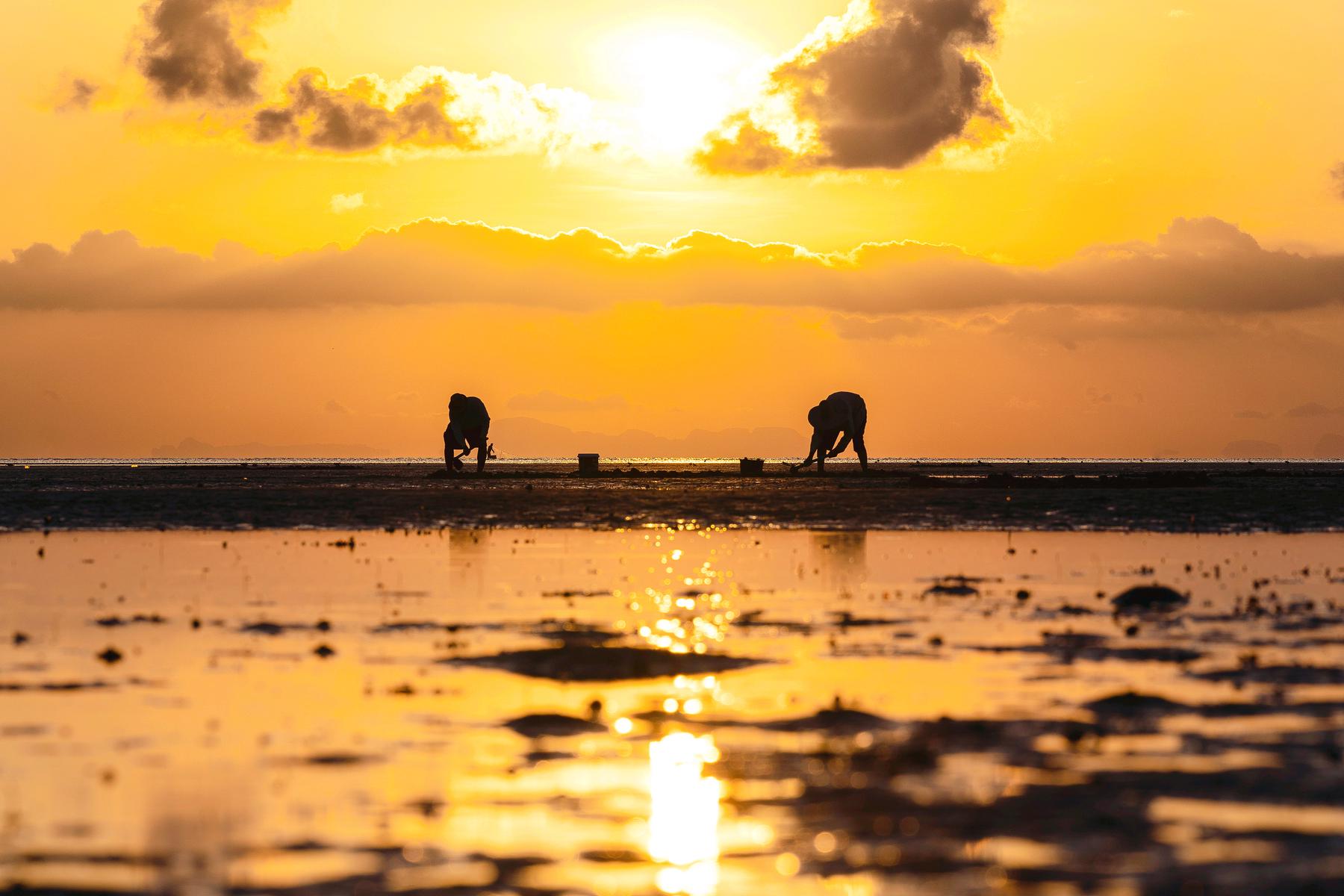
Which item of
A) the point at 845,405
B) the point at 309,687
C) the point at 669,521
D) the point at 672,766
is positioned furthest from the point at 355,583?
the point at 845,405

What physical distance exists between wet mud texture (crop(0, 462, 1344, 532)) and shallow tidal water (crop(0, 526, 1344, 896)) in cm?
2324

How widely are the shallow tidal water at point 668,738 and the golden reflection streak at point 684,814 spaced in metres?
0.04

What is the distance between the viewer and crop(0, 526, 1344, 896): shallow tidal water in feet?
34.9

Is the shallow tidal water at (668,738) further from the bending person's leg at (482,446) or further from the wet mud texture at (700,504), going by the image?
the bending person's leg at (482,446)

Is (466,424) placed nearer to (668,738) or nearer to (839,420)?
(839,420)

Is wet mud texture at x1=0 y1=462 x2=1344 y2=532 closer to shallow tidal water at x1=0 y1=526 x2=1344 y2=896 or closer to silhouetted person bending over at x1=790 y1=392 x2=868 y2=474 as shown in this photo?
silhouetted person bending over at x1=790 y1=392 x2=868 y2=474

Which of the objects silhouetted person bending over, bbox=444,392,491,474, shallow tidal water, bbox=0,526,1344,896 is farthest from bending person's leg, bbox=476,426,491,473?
shallow tidal water, bbox=0,526,1344,896

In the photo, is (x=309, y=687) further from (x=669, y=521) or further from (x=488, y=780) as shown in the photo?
(x=669, y=521)

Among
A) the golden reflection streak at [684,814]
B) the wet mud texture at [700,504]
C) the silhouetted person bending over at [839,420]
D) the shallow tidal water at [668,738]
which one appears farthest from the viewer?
the silhouetted person bending over at [839,420]

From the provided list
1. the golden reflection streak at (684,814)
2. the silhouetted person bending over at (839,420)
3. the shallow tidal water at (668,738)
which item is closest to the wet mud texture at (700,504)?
the silhouetted person bending over at (839,420)

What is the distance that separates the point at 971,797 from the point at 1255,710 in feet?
18.3

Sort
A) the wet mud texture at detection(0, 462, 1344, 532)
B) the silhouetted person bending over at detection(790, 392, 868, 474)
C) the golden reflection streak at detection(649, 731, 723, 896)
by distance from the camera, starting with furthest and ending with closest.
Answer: the silhouetted person bending over at detection(790, 392, 868, 474) < the wet mud texture at detection(0, 462, 1344, 532) < the golden reflection streak at detection(649, 731, 723, 896)

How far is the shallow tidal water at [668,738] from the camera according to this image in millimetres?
10633

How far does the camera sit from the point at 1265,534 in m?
48.2
